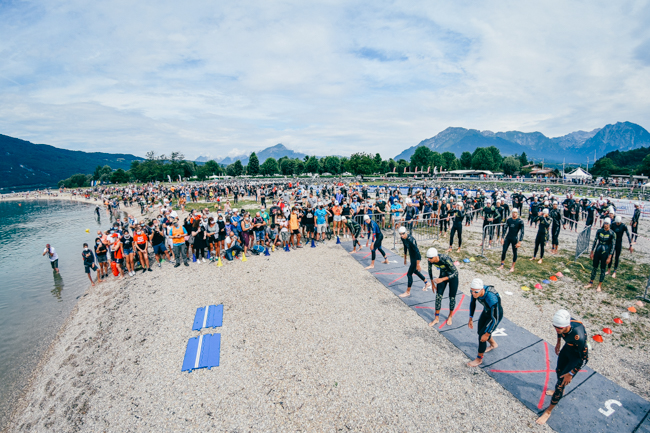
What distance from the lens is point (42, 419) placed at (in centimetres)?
583

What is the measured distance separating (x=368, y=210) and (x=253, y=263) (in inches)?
262

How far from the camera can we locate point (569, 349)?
4.28m

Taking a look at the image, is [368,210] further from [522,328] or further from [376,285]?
[522,328]

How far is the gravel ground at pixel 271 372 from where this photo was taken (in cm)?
480

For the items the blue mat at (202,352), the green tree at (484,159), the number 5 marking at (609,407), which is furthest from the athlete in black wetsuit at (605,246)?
the green tree at (484,159)

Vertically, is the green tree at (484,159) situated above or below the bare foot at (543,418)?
above

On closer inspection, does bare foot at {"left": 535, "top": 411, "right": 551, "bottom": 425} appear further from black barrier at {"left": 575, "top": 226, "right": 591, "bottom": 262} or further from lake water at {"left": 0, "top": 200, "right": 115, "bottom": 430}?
lake water at {"left": 0, "top": 200, "right": 115, "bottom": 430}

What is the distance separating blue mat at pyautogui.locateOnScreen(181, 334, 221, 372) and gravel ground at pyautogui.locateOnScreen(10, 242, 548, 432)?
173mm

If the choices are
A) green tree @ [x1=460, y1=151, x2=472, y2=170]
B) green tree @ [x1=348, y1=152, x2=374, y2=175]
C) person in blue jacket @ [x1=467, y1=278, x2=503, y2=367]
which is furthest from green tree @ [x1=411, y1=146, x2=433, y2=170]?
person in blue jacket @ [x1=467, y1=278, x2=503, y2=367]

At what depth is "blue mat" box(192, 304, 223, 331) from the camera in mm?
7590

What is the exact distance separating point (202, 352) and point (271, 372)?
1.87m

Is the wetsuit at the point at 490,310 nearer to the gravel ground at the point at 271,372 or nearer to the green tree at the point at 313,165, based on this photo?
the gravel ground at the point at 271,372

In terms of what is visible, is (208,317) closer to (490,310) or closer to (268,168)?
(490,310)

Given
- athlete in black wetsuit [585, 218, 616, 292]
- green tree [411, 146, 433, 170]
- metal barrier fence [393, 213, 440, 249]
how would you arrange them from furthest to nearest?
1. green tree [411, 146, 433, 170]
2. metal barrier fence [393, 213, 440, 249]
3. athlete in black wetsuit [585, 218, 616, 292]
